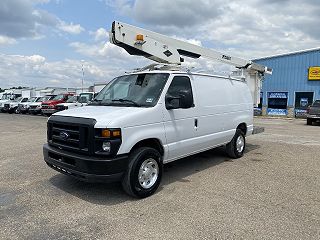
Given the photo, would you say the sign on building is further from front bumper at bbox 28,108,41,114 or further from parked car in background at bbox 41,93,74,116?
front bumper at bbox 28,108,41,114

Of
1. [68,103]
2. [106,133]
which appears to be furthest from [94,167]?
[68,103]

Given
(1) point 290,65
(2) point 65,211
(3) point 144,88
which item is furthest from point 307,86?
(2) point 65,211

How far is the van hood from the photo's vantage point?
14.7 ft

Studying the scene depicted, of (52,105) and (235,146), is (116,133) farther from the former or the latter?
(52,105)

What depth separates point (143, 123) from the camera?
192 inches

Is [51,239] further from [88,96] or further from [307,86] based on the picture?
[307,86]

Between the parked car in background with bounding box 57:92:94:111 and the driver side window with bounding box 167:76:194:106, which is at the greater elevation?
the driver side window with bounding box 167:76:194:106

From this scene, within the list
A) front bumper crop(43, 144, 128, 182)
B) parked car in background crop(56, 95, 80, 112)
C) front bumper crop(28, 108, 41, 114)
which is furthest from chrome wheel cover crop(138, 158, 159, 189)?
front bumper crop(28, 108, 41, 114)

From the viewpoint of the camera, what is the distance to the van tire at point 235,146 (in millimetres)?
7730

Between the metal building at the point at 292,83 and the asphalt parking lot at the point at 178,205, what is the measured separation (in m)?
23.1

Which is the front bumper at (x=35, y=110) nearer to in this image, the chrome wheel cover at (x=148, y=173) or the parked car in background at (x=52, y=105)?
the parked car in background at (x=52, y=105)

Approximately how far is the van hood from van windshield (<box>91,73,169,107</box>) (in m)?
0.22

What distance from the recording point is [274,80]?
98.6 feet

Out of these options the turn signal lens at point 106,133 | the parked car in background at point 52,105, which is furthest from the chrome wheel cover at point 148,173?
the parked car in background at point 52,105
